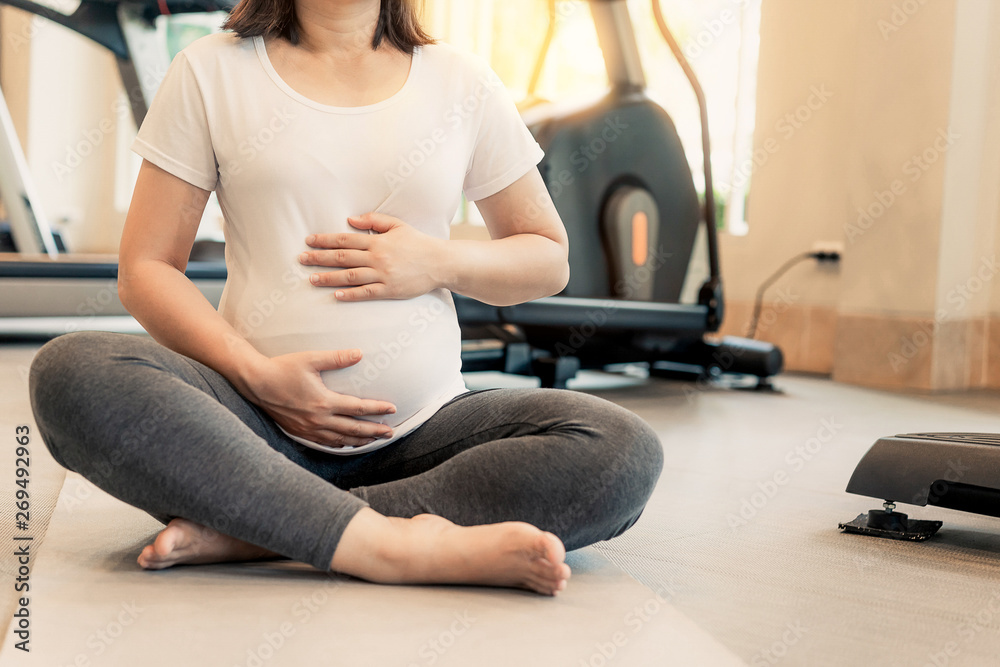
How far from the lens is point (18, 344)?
11.1ft

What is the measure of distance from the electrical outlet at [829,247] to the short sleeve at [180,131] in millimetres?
3119

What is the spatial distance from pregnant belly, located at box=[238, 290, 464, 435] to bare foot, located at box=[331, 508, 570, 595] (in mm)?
174

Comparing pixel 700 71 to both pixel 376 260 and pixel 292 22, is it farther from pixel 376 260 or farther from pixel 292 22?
pixel 376 260

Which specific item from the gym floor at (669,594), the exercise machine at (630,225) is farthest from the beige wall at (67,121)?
the gym floor at (669,594)

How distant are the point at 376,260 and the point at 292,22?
1.13ft

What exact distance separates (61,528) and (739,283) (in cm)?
332

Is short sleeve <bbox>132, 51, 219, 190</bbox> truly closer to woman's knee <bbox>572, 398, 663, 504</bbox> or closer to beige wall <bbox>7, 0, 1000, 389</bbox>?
woman's knee <bbox>572, 398, 663, 504</bbox>

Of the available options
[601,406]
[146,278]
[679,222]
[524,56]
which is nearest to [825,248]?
[679,222]

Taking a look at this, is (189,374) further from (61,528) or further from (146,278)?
(61,528)

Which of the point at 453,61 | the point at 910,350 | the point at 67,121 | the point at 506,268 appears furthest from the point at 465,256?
the point at 67,121

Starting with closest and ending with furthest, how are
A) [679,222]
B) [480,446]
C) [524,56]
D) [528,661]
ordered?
[528,661]
[480,446]
[679,222]
[524,56]

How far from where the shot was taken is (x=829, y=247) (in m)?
3.71

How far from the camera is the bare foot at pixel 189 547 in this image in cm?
91

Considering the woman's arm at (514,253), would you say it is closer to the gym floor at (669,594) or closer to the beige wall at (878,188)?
the gym floor at (669,594)
